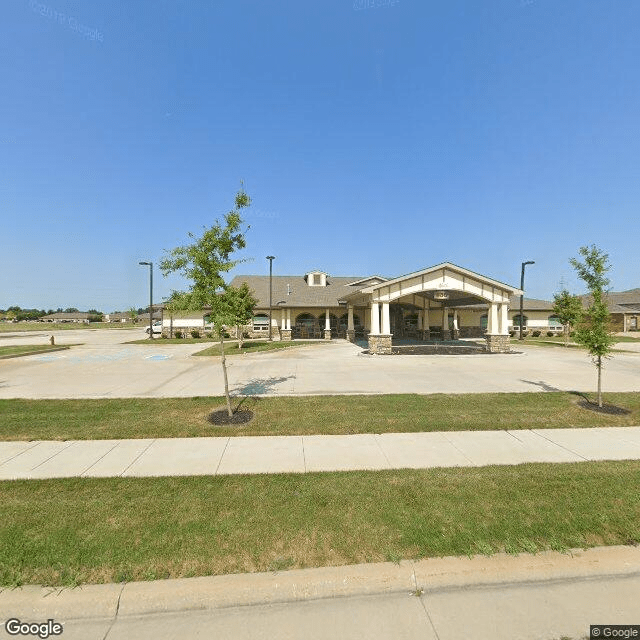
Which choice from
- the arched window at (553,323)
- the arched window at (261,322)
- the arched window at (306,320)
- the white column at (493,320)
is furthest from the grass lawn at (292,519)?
the arched window at (553,323)

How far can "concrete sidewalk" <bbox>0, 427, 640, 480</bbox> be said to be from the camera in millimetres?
5078

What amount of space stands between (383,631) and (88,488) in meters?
4.17

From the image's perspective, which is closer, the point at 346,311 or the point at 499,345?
the point at 499,345

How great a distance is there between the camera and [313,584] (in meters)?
2.89

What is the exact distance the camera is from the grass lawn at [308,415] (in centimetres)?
674

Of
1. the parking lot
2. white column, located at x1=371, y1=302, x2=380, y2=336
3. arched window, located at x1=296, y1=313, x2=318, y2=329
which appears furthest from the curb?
arched window, located at x1=296, y1=313, x2=318, y2=329

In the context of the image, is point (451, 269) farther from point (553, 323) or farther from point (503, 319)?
point (553, 323)

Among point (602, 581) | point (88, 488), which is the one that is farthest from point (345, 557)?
point (88, 488)

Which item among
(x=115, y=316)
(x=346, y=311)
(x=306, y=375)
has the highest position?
(x=115, y=316)

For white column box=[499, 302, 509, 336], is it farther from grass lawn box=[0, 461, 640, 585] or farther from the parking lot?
grass lawn box=[0, 461, 640, 585]

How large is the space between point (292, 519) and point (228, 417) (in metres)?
4.24

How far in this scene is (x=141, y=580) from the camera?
2.90m

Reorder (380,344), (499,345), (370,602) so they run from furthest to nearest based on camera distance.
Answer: (499,345)
(380,344)
(370,602)

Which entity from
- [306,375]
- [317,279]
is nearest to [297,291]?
[317,279]
